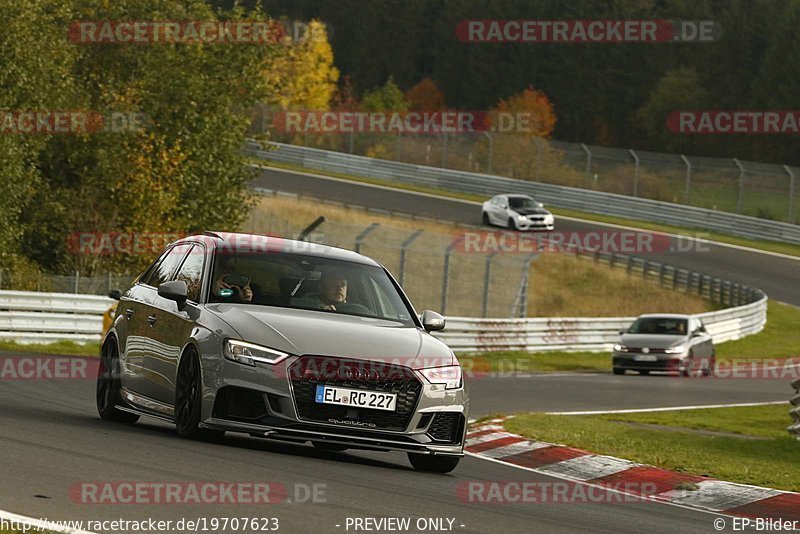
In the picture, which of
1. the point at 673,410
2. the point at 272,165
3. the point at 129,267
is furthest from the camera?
the point at 272,165

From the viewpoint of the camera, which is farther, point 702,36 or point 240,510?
point 702,36

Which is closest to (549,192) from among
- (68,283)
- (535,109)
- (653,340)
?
(653,340)

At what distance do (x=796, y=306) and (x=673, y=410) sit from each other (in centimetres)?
2783

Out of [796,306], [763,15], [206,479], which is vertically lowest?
[796,306]

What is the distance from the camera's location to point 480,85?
115 m

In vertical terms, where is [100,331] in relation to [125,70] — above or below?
below

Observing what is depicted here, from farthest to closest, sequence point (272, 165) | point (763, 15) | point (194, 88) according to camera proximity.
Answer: point (763, 15) → point (272, 165) → point (194, 88)

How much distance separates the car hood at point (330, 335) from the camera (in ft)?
34.0

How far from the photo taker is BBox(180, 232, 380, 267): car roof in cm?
1177

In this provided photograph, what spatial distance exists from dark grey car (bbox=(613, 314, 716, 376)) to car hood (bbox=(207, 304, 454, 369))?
805 inches

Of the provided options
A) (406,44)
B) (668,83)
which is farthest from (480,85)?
(668,83)

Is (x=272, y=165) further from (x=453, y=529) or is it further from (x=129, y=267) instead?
(x=453, y=529)

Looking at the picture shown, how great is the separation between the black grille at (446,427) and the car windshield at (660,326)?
843 inches
